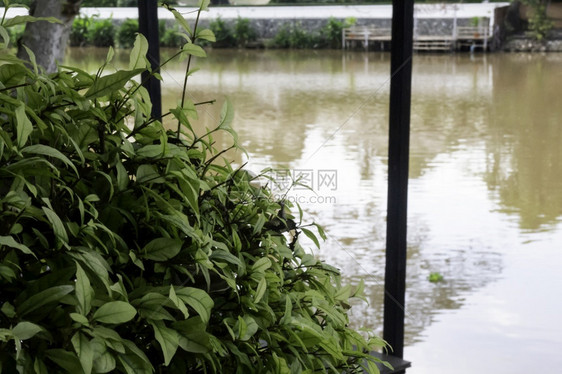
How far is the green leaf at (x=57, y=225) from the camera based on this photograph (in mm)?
371

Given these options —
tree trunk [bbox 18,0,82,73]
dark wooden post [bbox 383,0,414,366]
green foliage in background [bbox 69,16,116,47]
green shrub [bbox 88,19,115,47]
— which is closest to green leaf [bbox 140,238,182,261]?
dark wooden post [bbox 383,0,414,366]

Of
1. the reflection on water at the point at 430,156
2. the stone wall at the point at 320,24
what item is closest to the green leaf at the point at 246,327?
the reflection on water at the point at 430,156

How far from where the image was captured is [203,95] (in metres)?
8.48

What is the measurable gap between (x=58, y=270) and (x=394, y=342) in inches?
43.2

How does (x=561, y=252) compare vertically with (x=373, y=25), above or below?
below

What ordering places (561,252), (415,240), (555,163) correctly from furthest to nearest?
(555,163), (415,240), (561,252)

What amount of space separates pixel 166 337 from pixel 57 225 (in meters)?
0.09

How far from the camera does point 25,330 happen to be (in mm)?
341

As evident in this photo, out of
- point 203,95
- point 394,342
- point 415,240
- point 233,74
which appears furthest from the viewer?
point 203,95

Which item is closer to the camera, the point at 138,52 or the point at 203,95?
the point at 138,52

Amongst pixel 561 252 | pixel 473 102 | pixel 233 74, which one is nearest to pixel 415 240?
pixel 561 252

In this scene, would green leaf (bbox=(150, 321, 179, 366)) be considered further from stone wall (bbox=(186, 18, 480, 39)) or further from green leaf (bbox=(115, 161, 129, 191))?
stone wall (bbox=(186, 18, 480, 39))

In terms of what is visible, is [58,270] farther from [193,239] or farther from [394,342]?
[394,342]

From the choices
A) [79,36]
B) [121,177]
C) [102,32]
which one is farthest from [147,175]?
[79,36]
